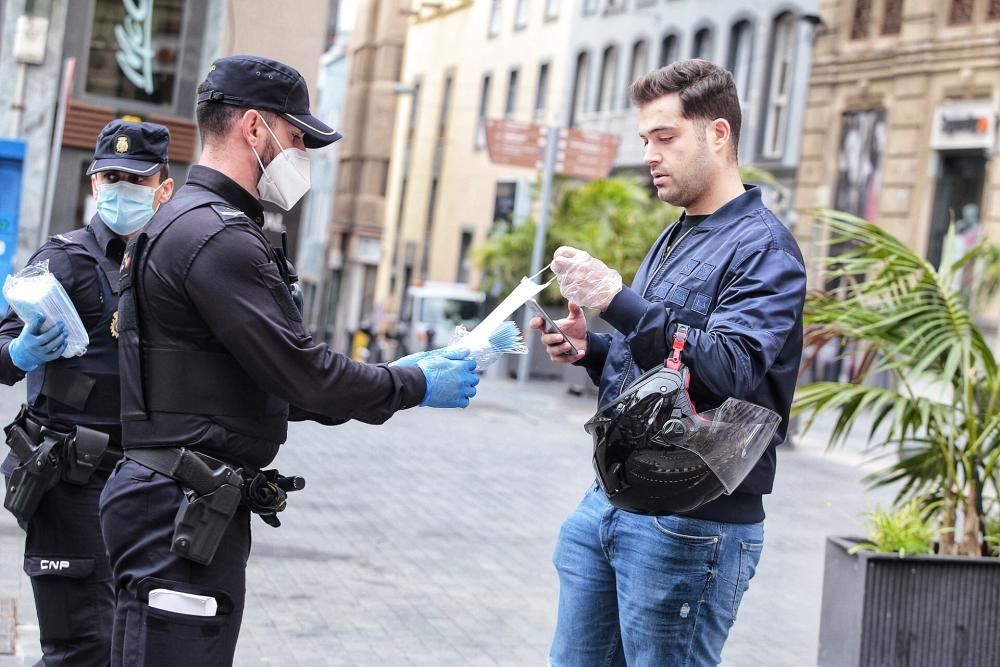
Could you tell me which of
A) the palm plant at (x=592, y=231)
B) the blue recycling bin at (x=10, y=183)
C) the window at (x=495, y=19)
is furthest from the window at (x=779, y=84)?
the blue recycling bin at (x=10, y=183)

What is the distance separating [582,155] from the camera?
3188cm

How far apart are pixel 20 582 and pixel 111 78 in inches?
573

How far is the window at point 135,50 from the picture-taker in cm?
2091

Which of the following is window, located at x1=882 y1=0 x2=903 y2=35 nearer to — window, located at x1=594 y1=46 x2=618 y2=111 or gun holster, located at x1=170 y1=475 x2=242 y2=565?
window, located at x1=594 y1=46 x2=618 y2=111

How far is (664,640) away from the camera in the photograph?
3.83m

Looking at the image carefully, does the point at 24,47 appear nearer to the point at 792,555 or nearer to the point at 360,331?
the point at 792,555

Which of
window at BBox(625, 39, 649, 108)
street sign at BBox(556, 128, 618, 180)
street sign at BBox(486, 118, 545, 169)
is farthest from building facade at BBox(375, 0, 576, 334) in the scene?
street sign at BBox(486, 118, 545, 169)

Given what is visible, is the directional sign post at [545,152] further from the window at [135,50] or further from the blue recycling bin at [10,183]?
the blue recycling bin at [10,183]

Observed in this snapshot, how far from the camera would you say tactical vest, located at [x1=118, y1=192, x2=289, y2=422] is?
11.6 ft

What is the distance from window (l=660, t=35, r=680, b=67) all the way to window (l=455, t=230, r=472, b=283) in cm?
1183

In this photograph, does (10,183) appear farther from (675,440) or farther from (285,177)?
(675,440)

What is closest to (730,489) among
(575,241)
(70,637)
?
(70,637)

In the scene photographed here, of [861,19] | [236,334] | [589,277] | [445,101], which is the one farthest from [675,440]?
[445,101]

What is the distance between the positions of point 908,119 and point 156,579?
1096 inches
